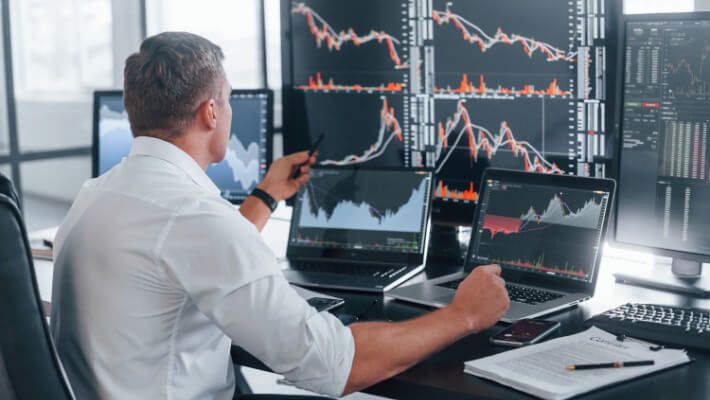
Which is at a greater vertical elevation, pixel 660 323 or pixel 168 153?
pixel 168 153

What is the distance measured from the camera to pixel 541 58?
2045mm

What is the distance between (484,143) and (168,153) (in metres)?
1.03

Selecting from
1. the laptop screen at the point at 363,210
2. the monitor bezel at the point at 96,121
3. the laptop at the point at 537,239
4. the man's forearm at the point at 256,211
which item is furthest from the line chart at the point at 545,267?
the monitor bezel at the point at 96,121

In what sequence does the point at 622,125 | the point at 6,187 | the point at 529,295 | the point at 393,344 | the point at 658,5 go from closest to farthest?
1. the point at 6,187
2. the point at 393,344
3. the point at 529,295
4. the point at 622,125
5. the point at 658,5

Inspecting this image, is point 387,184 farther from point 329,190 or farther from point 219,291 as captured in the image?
point 219,291

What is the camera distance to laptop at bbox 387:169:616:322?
175 centimetres

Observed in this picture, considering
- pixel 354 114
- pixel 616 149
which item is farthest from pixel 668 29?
pixel 354 114

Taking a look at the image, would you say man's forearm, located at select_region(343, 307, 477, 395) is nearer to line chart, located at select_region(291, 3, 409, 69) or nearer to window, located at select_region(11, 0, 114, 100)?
line chart, located at select_region(291, 3, 409, 69)

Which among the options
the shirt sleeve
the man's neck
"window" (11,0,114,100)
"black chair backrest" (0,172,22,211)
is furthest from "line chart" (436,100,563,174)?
"window" (11,0,114,100)

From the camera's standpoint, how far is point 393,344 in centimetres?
130

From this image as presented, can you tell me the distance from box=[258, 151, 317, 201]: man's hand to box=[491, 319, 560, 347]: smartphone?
837 millimetres

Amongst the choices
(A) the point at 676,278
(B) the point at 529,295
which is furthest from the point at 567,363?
(A) the point at 676,278

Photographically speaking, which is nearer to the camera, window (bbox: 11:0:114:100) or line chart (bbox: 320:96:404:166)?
line chart (bbox: 320:96:404:166)

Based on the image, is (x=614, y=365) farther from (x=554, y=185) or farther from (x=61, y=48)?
(x=61, y=48)
